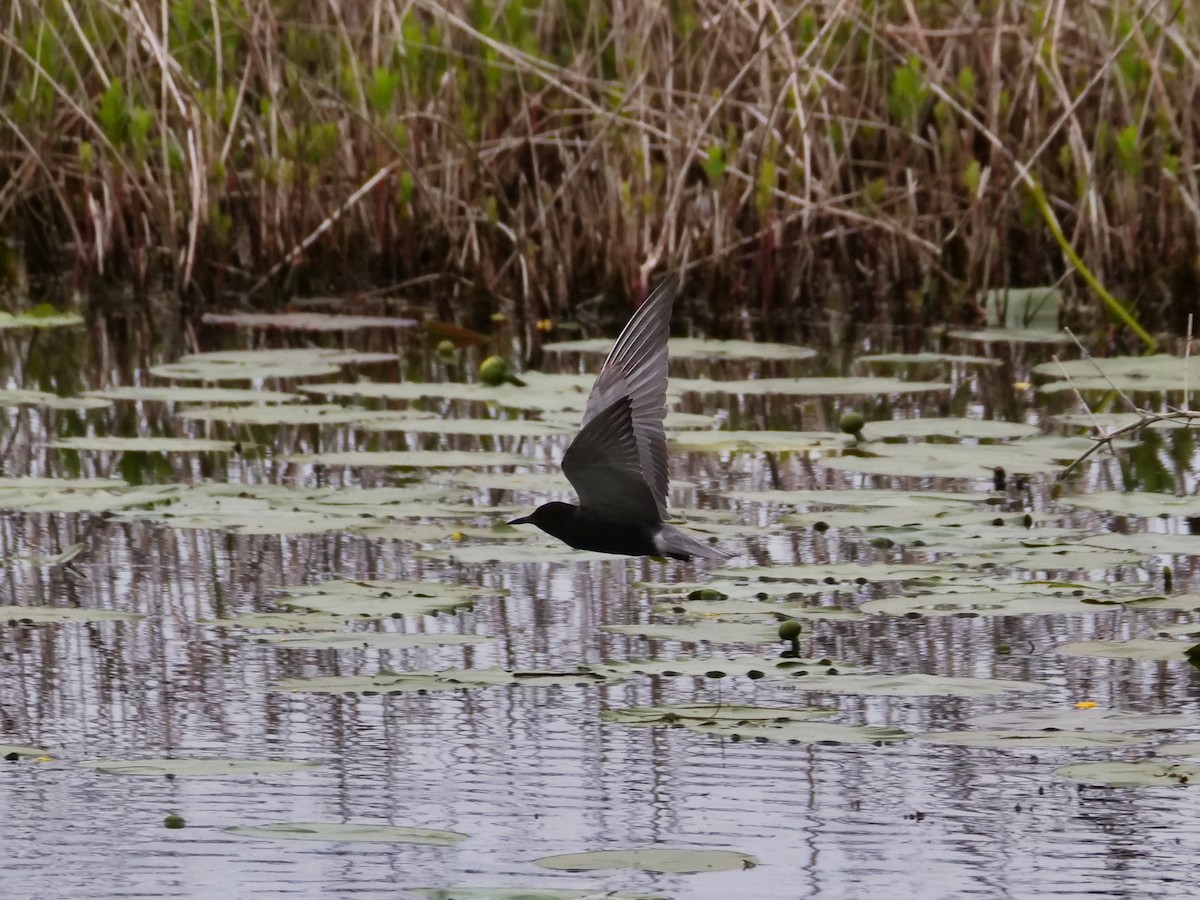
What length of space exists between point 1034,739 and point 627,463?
0.72m

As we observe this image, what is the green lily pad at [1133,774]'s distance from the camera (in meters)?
2.75

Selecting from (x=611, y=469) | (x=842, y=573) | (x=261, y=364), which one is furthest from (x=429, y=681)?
(x=261, y=364)

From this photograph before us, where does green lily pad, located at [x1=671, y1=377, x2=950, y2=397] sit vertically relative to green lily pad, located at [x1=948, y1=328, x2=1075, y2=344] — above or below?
below

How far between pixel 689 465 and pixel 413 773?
263cm

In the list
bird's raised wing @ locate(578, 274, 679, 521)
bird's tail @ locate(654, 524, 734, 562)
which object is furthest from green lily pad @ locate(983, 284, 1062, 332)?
bird's tail @ locate(654, 524, 734, 562)

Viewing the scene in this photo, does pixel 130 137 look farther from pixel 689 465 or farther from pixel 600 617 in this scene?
pixel 600 617

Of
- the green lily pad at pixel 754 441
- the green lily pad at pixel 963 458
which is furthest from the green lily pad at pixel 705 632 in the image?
the green lily pad at pixel 754 441

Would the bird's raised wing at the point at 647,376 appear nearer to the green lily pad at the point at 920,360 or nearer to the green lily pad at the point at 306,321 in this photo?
the green lily pad at the point at 920,360

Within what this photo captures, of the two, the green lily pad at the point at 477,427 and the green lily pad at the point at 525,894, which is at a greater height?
the green lily pad at the point at 477,427

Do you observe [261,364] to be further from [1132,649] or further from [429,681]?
[1132,649]

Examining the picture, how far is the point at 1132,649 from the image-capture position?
3.41 meters

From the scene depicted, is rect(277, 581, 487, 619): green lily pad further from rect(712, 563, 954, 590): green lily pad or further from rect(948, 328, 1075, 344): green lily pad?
rect(948, 328, 1075, 344): green lily pad

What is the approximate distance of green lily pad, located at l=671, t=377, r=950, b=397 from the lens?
20.1ft

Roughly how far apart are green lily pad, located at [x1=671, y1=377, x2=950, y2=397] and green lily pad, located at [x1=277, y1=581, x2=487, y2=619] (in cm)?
235
